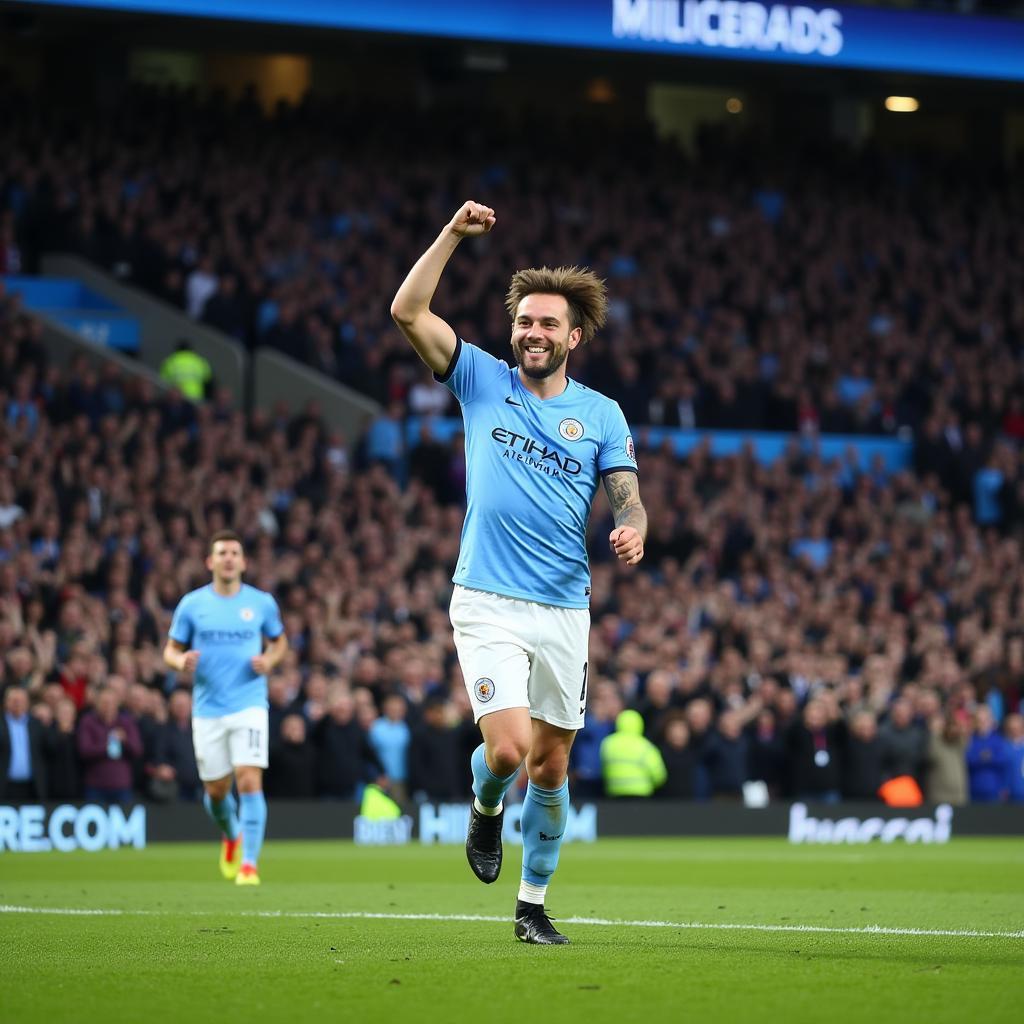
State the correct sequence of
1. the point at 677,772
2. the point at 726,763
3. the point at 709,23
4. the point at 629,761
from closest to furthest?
the point at 629,761
the point at 677,772
the point at 726,763
the point at 709,23

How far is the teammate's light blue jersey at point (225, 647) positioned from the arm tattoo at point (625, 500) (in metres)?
6.45

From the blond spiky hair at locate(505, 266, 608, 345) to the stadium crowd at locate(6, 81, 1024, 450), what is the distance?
20.3m

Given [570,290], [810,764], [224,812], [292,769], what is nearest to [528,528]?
[570,290]

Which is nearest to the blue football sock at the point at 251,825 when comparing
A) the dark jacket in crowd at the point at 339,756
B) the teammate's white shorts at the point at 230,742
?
the teammate's white shorts at the point at 230,742

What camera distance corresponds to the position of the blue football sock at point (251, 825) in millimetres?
14211

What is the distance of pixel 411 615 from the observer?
24484 mm

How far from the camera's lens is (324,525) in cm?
2480

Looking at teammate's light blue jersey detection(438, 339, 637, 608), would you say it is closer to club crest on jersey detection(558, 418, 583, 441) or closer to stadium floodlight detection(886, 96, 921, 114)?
club crest on jersey detection(558, 418, 583, 441)

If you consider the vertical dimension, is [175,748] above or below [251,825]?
above

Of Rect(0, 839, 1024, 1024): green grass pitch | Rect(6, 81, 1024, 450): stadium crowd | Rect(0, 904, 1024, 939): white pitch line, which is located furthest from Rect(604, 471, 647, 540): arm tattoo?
Rect(6, 81, 1024, 450): stadium crowd

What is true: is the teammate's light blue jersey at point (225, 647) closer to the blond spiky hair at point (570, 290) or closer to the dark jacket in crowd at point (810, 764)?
the blond spiky hair at point (570, 290)

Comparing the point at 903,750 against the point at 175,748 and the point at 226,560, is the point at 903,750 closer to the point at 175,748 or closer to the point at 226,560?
the point at 175,748

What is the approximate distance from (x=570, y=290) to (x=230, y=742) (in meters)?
6.81

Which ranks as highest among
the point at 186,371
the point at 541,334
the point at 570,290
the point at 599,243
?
the point at 599,243
